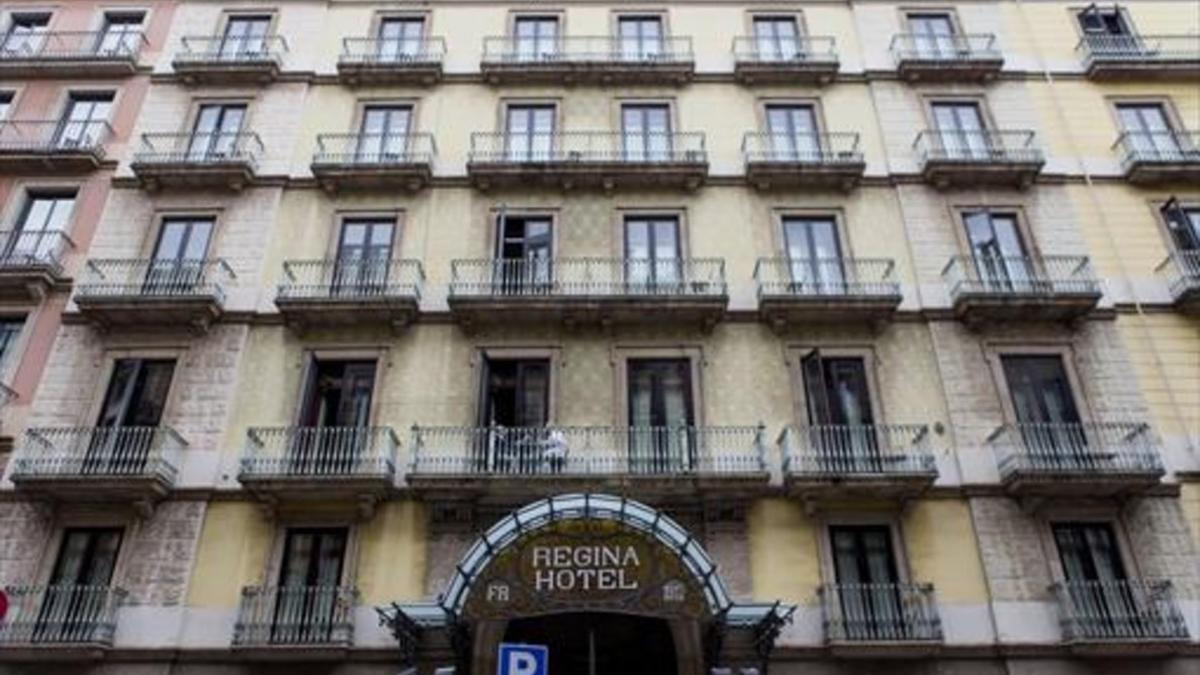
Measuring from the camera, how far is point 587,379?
17938mm

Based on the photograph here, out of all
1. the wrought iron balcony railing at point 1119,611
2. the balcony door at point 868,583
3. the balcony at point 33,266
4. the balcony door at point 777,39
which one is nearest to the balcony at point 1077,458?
the wrought iron balcony railing at point 1119,611

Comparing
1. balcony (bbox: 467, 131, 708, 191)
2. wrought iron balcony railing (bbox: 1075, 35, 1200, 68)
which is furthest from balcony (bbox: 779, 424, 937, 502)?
wrought iron balcony railing (bbox: 1075, 35, 1200, 68)

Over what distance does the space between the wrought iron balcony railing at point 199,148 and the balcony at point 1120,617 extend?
20.4 metres

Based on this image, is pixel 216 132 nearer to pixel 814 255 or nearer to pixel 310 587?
pixel 310 587

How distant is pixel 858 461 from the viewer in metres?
16.5

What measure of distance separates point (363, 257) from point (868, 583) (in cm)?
1326

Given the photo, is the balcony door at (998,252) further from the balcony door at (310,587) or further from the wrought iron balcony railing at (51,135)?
the wrought iron balcony railing at (51,135)

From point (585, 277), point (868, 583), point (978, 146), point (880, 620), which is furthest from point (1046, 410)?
point (585, 277)

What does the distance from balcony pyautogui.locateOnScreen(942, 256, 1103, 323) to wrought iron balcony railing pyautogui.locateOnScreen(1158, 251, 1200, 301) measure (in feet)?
5.62

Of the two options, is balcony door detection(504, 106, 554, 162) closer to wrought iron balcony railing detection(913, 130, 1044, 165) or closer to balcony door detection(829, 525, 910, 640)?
wrought iron balcony railing detection(913, 130, 1044, 165)

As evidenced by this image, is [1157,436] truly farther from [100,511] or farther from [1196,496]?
[100,511]

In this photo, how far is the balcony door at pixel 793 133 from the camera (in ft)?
67.8

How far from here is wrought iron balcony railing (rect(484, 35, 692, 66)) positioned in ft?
73.1

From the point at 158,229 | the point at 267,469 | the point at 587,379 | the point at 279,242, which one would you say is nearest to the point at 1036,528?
the point at 587,379
